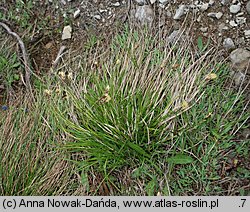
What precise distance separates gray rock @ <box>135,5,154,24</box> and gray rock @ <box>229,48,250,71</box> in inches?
16.0

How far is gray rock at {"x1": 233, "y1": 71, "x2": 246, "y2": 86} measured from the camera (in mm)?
1923

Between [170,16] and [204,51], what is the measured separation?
243mm

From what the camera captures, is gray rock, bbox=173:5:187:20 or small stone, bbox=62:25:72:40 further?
small stone, bbox=62:25:72:40

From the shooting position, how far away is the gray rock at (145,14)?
6.94ft

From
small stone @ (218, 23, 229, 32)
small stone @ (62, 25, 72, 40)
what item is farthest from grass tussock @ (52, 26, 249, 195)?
small stone @ (62, 25, 72, 40)

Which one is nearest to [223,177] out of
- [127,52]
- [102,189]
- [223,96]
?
[223,96]

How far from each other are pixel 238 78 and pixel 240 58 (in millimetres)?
86

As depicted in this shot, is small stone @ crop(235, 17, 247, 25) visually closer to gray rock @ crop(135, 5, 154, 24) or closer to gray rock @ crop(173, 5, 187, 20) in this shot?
gray rock @ crop(173, 5, 187, 20)

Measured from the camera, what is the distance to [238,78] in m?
1.93

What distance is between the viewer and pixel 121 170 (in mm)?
1876

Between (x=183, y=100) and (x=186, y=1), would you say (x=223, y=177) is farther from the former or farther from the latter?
(x=186, y=1)

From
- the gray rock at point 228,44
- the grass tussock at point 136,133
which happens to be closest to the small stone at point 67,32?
the grass tussock at point 136,133

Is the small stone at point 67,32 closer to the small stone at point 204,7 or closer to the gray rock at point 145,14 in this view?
the gray rock at point 145,14

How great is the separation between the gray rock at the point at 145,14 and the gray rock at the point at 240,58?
1.33 feet
